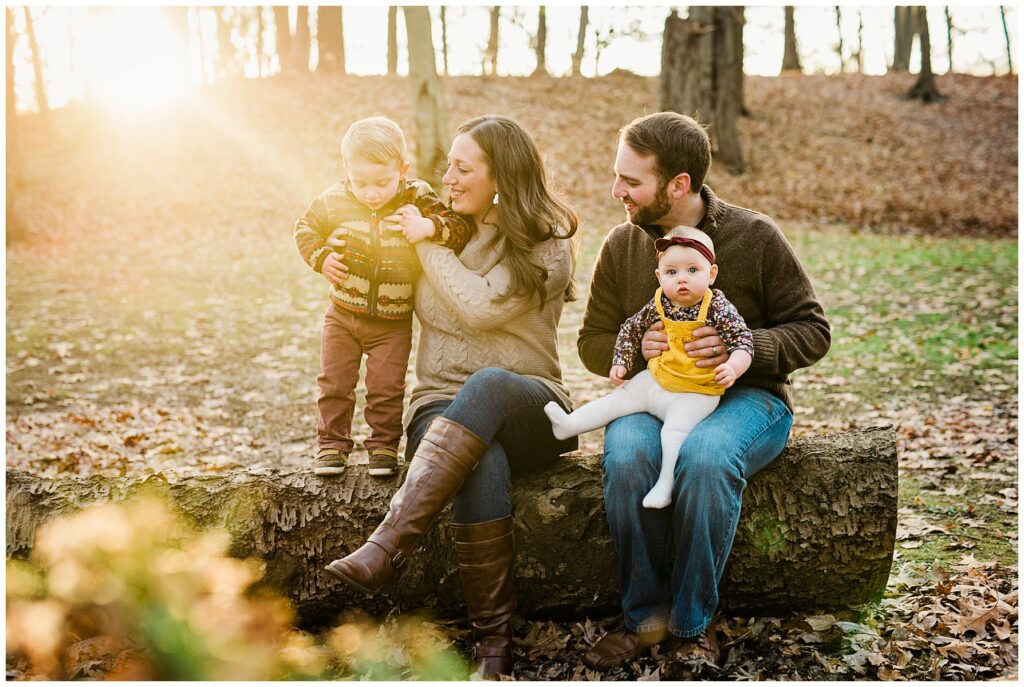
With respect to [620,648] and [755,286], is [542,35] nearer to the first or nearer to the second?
[755,286]

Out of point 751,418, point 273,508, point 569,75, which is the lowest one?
point 273,508

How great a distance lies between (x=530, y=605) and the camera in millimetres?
3162

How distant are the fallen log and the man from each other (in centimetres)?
18

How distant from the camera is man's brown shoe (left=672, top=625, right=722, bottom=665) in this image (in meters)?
2.79

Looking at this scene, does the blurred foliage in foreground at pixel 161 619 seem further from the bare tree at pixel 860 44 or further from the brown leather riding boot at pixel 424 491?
the bare tree at pixel 860 44

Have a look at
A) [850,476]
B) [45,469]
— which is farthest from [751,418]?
[45,469]

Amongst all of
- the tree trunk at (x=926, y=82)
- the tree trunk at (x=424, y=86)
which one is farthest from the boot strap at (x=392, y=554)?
the tree trunk at (x=926, y=82)

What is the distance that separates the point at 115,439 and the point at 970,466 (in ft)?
17.9

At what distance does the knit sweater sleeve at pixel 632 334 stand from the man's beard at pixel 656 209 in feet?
1.06

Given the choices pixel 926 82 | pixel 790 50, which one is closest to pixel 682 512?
pixel 926 82

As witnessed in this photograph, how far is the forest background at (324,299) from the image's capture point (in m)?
3.02

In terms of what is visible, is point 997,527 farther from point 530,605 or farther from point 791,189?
point 791,189

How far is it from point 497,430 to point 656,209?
3.43 feet

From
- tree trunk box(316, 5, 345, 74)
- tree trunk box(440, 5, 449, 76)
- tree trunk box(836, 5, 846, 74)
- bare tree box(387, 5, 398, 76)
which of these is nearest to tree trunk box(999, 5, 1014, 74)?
tree trunk box(836, 5, 846, 74)
